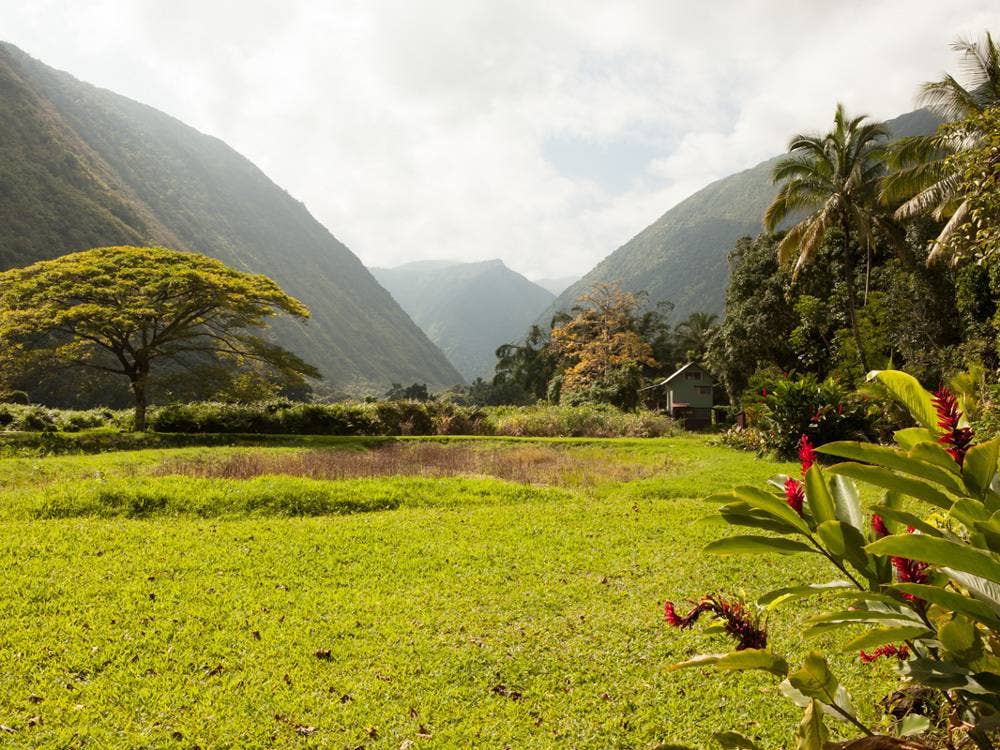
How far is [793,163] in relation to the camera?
19203 mm

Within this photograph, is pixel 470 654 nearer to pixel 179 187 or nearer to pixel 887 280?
pixel 887 280

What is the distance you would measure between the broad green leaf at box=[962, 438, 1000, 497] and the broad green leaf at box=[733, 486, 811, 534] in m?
0.25

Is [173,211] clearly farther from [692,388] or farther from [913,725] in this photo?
[913,725]

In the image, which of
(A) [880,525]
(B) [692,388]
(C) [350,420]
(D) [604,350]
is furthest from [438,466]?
(B) [692,388]

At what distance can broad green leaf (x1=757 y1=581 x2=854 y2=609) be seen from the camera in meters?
1.05

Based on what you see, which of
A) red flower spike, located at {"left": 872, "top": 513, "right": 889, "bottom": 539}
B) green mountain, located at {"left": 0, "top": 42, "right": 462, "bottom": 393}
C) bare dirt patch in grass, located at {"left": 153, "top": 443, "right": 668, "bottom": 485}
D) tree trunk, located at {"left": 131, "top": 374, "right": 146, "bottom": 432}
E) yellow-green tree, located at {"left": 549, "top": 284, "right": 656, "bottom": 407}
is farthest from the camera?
green mountain, located at {"left": 0, "top": 42, "right": 462, "bottom": 393}

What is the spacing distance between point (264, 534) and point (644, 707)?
5.15m

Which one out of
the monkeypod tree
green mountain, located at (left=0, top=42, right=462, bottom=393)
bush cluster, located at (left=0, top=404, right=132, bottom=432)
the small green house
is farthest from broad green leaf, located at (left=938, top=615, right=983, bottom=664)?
green mountain, located at (left=0, top=42, right=462, bottom=393)

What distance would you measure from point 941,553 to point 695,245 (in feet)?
420

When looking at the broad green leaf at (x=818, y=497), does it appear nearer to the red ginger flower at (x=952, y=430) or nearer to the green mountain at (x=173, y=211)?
the red ginger flower at (x=952, y=430)

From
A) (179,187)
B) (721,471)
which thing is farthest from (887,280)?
(179,187)

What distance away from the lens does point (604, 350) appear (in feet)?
118

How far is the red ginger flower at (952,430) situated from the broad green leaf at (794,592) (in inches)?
12.4

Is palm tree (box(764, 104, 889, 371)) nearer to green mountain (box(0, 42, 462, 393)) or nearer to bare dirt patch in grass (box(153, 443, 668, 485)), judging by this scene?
bare dirt patch in grass (box(153, 443, 668, 485))
